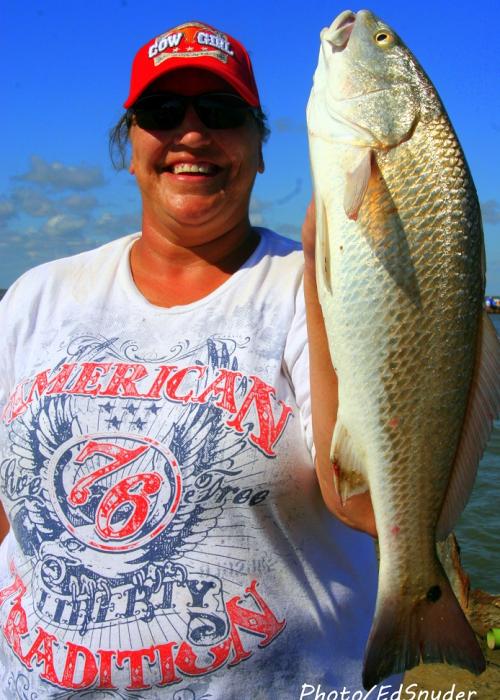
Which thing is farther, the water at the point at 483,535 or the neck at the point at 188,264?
the water at the point at 483,535

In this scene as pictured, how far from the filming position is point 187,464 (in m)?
2.41

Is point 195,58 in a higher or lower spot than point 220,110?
higher

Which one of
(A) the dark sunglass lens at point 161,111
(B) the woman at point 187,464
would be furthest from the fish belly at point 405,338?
(A) the dark sunglass lens at point 161,111

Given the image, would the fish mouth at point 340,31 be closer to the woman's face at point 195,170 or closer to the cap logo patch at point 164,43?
the woman's face at point 195,170

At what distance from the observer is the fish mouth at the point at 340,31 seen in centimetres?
231

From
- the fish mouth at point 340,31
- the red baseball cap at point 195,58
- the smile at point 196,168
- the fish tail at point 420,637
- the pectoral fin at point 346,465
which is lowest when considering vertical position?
the fish tail at point 420,637

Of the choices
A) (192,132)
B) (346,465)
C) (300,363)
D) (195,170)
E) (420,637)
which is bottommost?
(420,637)

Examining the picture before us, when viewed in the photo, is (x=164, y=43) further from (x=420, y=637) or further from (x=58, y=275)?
(x=420, y=637)

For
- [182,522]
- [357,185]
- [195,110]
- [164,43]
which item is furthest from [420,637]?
[164,43]

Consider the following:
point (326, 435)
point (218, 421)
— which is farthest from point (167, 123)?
point (326, 435)

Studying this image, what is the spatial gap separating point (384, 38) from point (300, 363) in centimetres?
102

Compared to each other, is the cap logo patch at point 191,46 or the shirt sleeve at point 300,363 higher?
the cap logo patch at point 191,46

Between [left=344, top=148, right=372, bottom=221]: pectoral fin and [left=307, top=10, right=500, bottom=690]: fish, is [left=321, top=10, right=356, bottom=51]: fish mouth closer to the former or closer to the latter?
[left=307, top=10, right=500, bottom=690]: fish

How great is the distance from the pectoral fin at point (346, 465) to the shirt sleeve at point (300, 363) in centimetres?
22
